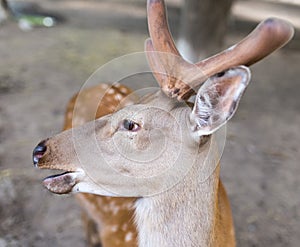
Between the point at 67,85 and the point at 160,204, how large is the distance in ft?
9.15

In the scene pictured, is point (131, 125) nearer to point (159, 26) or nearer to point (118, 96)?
point (159, 26)

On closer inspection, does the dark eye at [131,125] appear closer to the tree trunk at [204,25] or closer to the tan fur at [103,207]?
the tan fur at [103,207]

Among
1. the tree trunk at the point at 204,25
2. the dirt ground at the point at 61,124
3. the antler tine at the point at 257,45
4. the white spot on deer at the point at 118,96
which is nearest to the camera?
the antler tine at the point at 257,45

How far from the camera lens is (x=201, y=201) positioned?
1317mm

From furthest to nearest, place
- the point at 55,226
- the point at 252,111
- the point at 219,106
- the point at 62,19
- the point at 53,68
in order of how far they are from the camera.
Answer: the point at 62,19, the point at 53,68, the point at 252,111, the point at 55,226, the point at 219,106

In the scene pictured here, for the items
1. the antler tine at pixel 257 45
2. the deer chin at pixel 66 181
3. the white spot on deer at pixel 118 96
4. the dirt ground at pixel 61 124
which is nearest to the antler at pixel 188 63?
the antler tine at pixel 257 45

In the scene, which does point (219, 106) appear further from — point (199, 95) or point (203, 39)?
point (203, 39)

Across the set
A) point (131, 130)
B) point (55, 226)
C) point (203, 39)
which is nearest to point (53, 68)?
point (203, 39)

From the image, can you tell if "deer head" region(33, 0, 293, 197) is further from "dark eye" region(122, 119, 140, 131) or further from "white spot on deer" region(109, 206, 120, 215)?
"white spot on deer" region(109, 206, 120, 215)

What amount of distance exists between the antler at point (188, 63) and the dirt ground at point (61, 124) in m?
1.16

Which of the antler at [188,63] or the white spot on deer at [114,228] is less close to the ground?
the antler at [188,63]

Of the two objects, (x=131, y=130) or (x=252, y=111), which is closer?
(x=131, y=130)

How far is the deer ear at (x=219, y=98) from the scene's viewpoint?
1096mm

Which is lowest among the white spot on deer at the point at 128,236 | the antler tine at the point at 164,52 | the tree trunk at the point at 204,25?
the tree trunk at the point at 204,25
